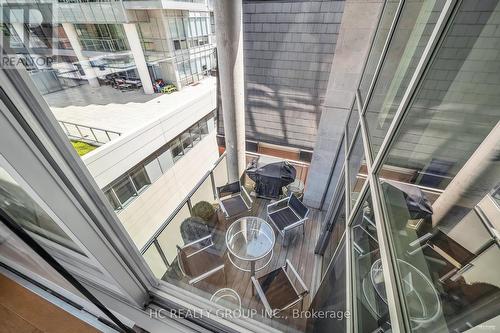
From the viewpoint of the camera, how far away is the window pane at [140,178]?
4464 mm

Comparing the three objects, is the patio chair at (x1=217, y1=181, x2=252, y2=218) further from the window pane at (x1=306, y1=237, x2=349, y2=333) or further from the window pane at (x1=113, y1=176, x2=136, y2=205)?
the window pane at (x1=113, y1=176, x2=136, y2=205)

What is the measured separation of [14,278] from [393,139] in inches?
94.0

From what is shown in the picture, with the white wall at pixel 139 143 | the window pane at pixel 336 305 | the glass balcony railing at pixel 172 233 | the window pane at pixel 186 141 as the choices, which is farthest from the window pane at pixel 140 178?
the window pane at pixel 336 305

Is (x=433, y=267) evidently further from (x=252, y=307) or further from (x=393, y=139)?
(x=252, y=307)

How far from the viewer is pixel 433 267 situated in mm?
872

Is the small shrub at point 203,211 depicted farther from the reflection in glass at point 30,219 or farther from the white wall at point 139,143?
the reflection in glass at point 30,219

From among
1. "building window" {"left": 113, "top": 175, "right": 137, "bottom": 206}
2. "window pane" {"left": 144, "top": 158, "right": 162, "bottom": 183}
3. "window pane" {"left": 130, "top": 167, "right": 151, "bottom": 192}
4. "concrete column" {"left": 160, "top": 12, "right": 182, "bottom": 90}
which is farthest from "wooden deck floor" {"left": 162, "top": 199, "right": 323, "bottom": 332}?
"concrete column" {"left": 160, "top": 12, "right": 182, "bottom": 90}

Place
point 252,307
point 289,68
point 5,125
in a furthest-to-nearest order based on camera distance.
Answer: point 289,68 < point 252,307 < point 5,125

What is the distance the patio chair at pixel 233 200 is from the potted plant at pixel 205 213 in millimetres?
201

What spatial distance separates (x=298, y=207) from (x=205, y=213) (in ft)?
5.14

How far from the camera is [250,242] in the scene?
2.89 meters

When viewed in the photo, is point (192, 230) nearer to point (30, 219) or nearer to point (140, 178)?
point (30, 219)

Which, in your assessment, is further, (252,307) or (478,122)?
(252,307)

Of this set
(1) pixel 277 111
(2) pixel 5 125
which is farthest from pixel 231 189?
(2) pixel 5 125
